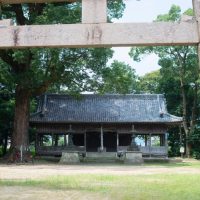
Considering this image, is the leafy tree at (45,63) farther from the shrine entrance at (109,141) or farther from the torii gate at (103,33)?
the torii gate at (103,33)

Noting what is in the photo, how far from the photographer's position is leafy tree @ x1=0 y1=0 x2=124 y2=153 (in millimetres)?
23531

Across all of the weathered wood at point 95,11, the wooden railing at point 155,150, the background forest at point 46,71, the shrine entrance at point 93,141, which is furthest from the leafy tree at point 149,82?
the weathered wood at point 95,11

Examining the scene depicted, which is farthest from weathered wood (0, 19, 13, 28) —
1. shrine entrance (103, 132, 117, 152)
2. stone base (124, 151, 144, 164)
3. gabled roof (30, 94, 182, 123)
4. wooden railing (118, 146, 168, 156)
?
shrine entrance (103, 132, 117, 152)

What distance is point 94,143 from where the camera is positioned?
35.1 meters

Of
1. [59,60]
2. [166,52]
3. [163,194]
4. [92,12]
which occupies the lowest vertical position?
[163,194]

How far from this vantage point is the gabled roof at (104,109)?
107 ft

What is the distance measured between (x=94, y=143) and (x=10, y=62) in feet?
36.9

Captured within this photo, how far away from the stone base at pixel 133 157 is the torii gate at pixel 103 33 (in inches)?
886

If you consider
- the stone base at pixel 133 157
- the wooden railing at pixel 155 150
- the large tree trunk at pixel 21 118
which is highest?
the large tree trunk at pixel 21 118

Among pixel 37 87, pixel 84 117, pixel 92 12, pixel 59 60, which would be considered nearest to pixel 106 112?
pixel 84 117

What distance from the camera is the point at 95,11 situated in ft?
24.2

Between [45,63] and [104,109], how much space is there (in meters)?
10.6

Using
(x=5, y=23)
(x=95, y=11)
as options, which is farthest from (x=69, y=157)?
(x=95, y=11)

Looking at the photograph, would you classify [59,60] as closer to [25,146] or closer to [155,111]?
[25,146]
